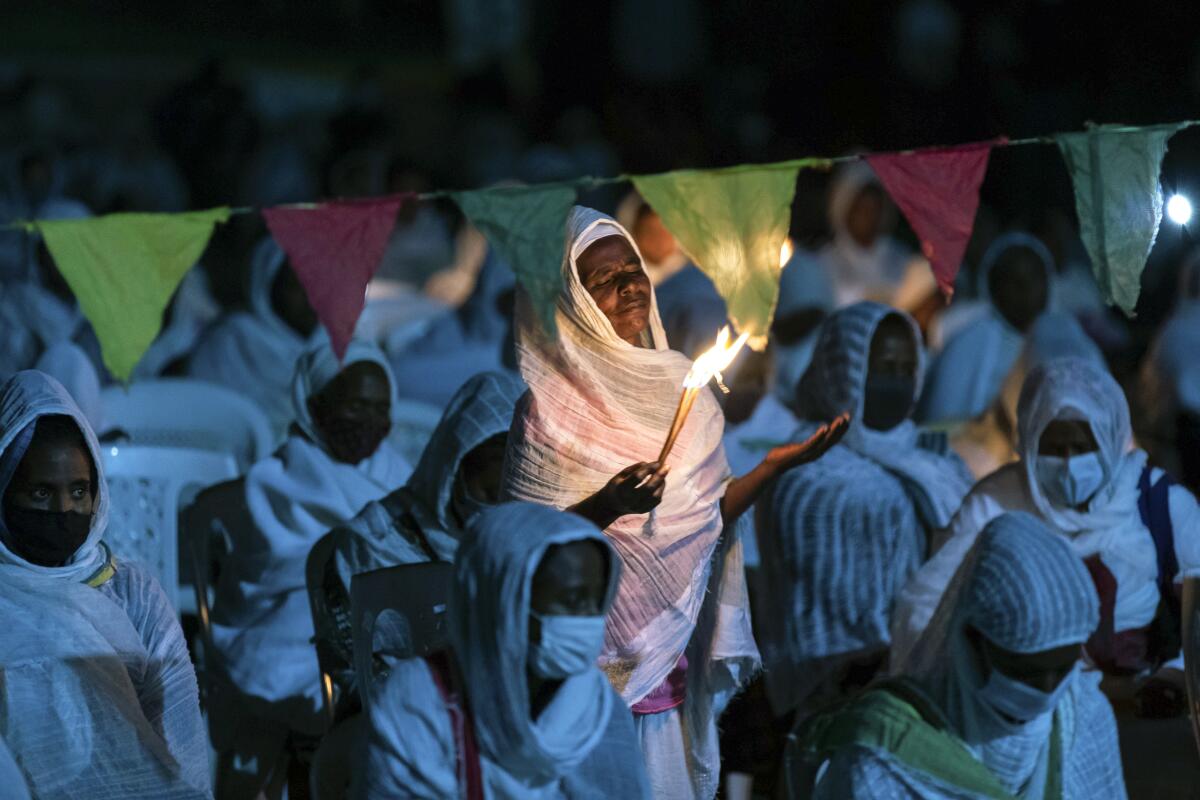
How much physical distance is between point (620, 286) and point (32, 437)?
1457 mm

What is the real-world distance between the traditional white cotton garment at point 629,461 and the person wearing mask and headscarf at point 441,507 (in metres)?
0.70

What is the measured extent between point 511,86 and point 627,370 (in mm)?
11548

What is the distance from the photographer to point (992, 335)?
1054 centimetres

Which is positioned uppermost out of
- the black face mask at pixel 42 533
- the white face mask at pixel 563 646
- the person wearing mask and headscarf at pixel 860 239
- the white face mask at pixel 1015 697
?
the person wearing mask and headscarf at pixel 860 239

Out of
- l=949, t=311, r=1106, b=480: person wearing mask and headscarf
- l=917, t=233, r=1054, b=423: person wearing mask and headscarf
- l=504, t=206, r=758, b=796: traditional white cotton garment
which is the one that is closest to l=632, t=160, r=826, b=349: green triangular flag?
l=504, t=206, r=758, b=796: traditional white cotton garment

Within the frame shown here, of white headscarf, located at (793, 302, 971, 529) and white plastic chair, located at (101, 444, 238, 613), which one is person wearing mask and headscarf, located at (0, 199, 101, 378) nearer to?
white plastic chair, located at (101, 444, 238, 613)

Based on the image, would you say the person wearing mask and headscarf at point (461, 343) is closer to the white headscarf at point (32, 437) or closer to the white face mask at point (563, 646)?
the white headscarf at point (32, 437)

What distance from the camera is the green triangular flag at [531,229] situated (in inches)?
231

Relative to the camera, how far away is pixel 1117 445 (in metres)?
7.19

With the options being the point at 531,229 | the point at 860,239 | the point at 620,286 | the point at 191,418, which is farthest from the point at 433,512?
the point at 860,239

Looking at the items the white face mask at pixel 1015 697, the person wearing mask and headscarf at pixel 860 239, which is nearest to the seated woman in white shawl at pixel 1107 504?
the white face mask at pixel 1015 697

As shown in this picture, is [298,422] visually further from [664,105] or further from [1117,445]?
[664,105]

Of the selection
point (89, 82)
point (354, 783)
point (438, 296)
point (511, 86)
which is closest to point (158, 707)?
point (354, 783)

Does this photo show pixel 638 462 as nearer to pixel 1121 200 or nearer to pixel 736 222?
pixel 736 222
